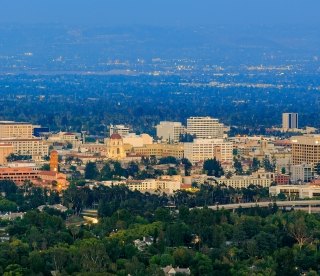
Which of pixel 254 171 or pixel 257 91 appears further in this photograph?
pixel 257 91

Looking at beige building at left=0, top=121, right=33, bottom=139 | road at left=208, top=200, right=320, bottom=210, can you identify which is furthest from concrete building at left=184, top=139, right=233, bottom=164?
road at left=208, top=200, right=320, bottom=210

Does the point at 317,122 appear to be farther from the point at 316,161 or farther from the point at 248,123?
the point at 316,161

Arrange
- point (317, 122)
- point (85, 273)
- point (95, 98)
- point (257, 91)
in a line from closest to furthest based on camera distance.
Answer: point (85, 273) < point (317, 122) < point (95, 98) < point (257, 91)

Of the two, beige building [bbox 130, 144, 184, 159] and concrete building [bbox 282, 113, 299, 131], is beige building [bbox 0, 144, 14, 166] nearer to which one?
beige building [bbox 130, 144, 184, 159]

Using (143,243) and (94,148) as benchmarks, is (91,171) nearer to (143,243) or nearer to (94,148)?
(94,148)

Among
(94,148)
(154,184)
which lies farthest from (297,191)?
(94,148)

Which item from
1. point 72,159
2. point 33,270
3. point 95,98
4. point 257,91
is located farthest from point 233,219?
point 257,91
